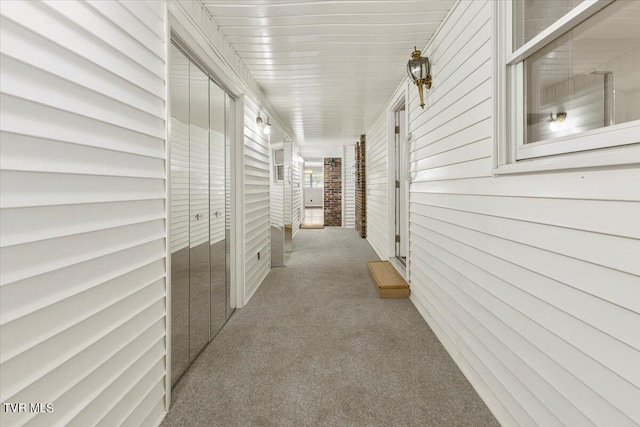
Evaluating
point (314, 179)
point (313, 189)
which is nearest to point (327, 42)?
point (313, 189)

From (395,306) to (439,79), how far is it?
2.14 m

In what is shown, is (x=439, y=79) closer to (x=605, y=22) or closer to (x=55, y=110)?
(x=605, y=22)

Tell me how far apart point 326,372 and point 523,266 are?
1323 millimetres

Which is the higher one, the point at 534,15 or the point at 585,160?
the point at 534,15

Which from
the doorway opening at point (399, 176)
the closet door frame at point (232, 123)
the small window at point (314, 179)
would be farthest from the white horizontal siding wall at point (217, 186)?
the small window at point (314, 179)

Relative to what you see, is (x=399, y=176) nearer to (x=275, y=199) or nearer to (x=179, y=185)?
(x=275, y=199)

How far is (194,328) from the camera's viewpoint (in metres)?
2.00

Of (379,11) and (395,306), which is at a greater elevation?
(379,11)

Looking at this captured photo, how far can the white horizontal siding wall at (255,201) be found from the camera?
9.83ft

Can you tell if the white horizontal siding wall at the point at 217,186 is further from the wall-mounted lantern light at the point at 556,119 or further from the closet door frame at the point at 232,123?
the wall-mounted lantern light at the point at 556,119

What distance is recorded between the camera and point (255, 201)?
3350 millimetres

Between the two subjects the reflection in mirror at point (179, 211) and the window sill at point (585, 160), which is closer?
the window sill at point (585, 160)

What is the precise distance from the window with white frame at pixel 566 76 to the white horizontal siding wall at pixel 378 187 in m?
2.94

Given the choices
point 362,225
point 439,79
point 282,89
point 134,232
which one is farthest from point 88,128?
point 362,225
